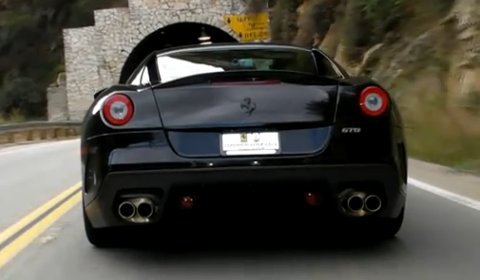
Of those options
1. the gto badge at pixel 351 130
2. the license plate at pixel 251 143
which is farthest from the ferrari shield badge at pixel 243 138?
the gto badge at pixel 351 130

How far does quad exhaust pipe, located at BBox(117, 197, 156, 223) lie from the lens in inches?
231

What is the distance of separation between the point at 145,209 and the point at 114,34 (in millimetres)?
44925

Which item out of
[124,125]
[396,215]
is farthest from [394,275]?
[124,125]

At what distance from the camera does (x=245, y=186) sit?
5793 mm

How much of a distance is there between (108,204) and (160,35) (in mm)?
47445

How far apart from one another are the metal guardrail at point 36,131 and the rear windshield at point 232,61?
26.2 m

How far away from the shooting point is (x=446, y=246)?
21.3 feet

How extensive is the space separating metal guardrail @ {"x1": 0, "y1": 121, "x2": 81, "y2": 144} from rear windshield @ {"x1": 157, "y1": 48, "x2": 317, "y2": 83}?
2621cm

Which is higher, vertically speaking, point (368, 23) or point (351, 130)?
point (351, 130)

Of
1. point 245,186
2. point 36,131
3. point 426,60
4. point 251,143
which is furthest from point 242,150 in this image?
point 36,131

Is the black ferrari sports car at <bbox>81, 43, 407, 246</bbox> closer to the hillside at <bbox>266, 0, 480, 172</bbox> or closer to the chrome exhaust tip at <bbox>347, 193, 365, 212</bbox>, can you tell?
the chrome exhaust tip at <bbox>347, 193, 365, 212</bbox>

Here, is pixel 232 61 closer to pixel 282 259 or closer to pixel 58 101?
pixel 282 259

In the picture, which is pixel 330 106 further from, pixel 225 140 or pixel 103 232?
pixel 103 232

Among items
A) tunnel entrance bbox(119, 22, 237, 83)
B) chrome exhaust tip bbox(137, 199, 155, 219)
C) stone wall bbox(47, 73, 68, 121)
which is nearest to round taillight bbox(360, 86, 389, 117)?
chrome exhaust tip bbox(137, 199, 155, 219)
